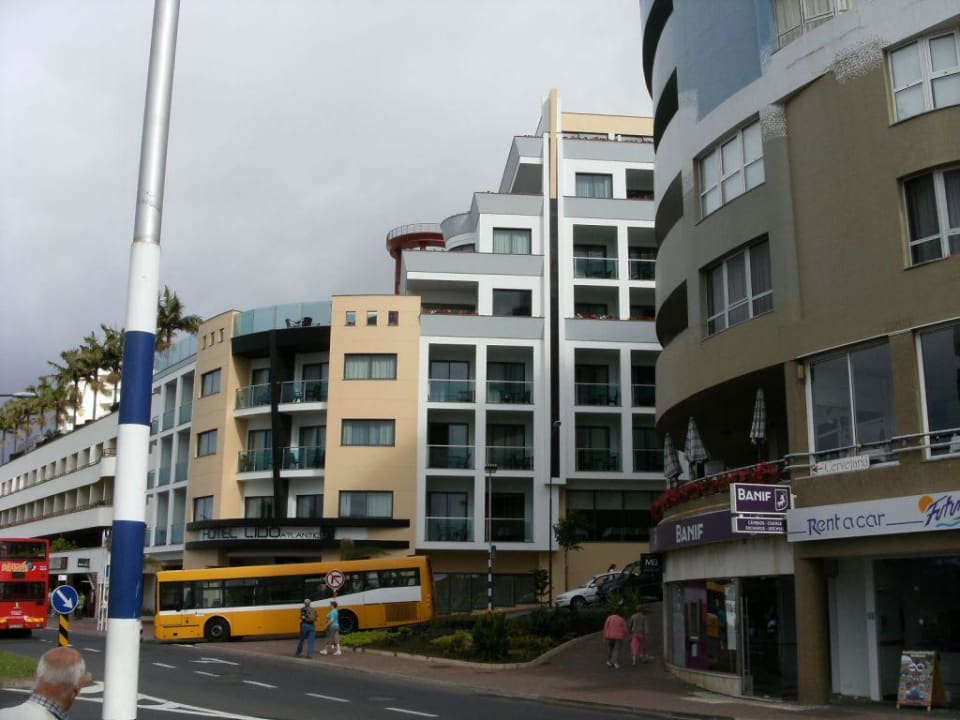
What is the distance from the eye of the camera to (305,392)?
176 ft

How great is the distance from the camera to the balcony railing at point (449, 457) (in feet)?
169

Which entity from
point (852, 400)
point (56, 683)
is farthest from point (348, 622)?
point (56, 683)

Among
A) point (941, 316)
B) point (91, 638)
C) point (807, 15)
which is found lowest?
point (91, 638)

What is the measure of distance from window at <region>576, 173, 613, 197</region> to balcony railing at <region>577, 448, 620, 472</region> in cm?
1410

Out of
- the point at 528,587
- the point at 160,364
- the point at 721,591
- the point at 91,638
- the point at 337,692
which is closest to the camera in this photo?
the point at 337,692

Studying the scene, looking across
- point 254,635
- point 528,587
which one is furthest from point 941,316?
point 528,587

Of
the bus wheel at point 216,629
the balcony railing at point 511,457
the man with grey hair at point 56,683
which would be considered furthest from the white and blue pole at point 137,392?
the balcony railing at point 511,457

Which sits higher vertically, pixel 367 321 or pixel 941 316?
pixel 367 321

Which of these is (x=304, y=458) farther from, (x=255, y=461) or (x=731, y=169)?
(x=731, y=169)

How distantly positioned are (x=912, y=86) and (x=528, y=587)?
36.3 m

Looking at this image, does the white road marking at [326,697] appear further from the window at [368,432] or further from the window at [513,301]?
the window at [513,301]

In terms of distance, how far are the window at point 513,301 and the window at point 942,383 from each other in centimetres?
3613

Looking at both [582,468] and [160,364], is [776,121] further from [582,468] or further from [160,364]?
[160,364]

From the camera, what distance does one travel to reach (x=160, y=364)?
64.9 m
